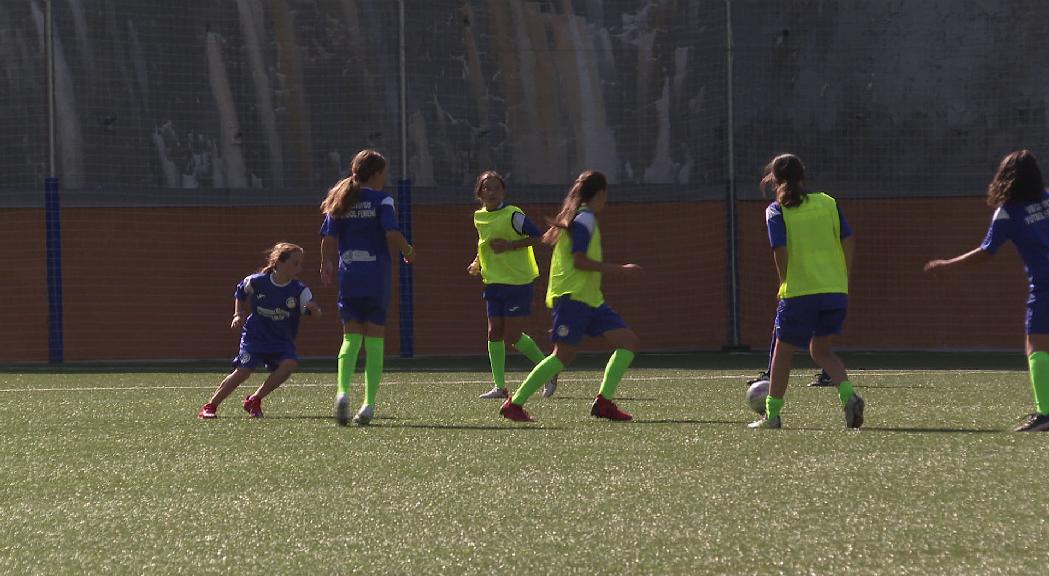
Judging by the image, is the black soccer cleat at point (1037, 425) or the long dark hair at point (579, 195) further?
the long dark hair at point (579, 195)

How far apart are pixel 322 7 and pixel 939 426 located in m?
14.3

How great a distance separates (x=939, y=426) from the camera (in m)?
8.88

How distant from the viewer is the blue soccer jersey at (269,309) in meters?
10.6

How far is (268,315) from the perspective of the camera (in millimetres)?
10680

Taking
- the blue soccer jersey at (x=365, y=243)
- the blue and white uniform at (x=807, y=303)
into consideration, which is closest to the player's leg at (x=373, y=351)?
the blue soccer jersey at (x=365, y=243)

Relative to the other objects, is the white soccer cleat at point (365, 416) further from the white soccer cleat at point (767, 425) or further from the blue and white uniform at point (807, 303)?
the blue and white uniform at point (807, 303)

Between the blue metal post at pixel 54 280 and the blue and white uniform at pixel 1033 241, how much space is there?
14.8 m

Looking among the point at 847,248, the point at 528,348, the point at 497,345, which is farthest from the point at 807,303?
the point at 528,348

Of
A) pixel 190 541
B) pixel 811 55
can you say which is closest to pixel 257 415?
pixel 190 541

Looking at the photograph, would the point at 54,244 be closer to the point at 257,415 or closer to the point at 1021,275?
the point at 257,415

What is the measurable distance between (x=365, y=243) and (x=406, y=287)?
11.8m

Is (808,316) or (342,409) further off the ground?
(808,316)

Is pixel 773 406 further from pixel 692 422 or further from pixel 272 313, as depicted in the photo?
pixel 272 313

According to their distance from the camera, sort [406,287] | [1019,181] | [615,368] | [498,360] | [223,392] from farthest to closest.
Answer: [406,287]
[498,360]
[223,392]
[615,368]
[1019,181]
